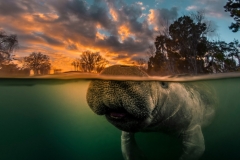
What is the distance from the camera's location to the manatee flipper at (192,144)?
13.1ft

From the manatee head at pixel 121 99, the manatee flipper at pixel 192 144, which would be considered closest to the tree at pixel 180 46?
the manatee flipper at pixel 192 144

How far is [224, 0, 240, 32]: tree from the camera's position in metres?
4.56

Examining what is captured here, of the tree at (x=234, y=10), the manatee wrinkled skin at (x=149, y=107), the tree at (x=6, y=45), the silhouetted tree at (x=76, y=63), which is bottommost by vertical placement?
the manatee wrinkled skin at (x=149, y=107)

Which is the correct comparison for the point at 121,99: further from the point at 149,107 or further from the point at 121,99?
the point at 149,107

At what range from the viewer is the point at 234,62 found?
200 inches

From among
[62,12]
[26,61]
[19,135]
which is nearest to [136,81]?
[62,12]

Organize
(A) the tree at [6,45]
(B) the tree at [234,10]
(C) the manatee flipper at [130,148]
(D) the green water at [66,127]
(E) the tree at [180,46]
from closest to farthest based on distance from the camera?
(A) the tree at [6,45], (E) the tree at [180,46], (C) the manatee flipper at [130,148], (B) the tree at [234,10], (D) the green water at [66,127]

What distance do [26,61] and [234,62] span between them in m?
5.35

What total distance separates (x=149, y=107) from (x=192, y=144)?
210 centimetres

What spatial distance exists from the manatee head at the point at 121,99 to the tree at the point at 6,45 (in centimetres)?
230

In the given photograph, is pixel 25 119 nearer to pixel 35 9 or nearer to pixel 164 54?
pixel 35 9

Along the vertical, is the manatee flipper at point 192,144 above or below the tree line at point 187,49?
below

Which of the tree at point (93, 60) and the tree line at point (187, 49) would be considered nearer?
the tree at point (93, 60)

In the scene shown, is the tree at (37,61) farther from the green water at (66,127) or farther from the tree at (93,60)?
the green water at (66,127)
